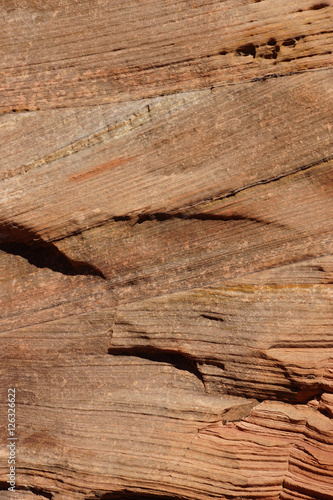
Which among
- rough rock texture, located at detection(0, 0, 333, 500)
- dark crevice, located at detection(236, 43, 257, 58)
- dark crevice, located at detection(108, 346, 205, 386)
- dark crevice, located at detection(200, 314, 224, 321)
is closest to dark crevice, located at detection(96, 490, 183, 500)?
rough rock texture, located at detection(0, 0, 333, 500)

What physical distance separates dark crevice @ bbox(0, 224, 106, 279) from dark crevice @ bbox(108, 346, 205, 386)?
2.87 ft

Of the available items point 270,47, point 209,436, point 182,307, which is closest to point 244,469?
point 209,436

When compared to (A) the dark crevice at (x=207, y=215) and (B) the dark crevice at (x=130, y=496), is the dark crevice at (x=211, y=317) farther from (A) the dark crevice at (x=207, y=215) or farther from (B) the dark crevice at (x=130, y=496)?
(B) the dark crevice at (x=130, y=496)

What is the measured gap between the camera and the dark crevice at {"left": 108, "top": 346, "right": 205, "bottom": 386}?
501cm

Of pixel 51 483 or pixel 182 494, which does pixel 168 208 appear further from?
pixel 51 483

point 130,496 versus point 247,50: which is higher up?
point 247,50

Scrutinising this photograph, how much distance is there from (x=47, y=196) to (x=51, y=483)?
3204 millimetres

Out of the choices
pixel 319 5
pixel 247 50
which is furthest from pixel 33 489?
pixel 319 5

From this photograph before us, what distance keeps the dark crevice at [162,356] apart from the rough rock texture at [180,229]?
21 millimetres

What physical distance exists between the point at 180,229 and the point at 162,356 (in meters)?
1.45

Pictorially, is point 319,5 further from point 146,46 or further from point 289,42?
point 146,46

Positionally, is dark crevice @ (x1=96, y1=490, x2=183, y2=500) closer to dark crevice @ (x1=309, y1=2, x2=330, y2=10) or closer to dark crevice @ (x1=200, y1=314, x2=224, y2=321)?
dark crevice @ (x1=200, y1=314, x2=224, y2=321)

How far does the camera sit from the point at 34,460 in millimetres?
5148

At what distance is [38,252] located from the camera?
538 cm
